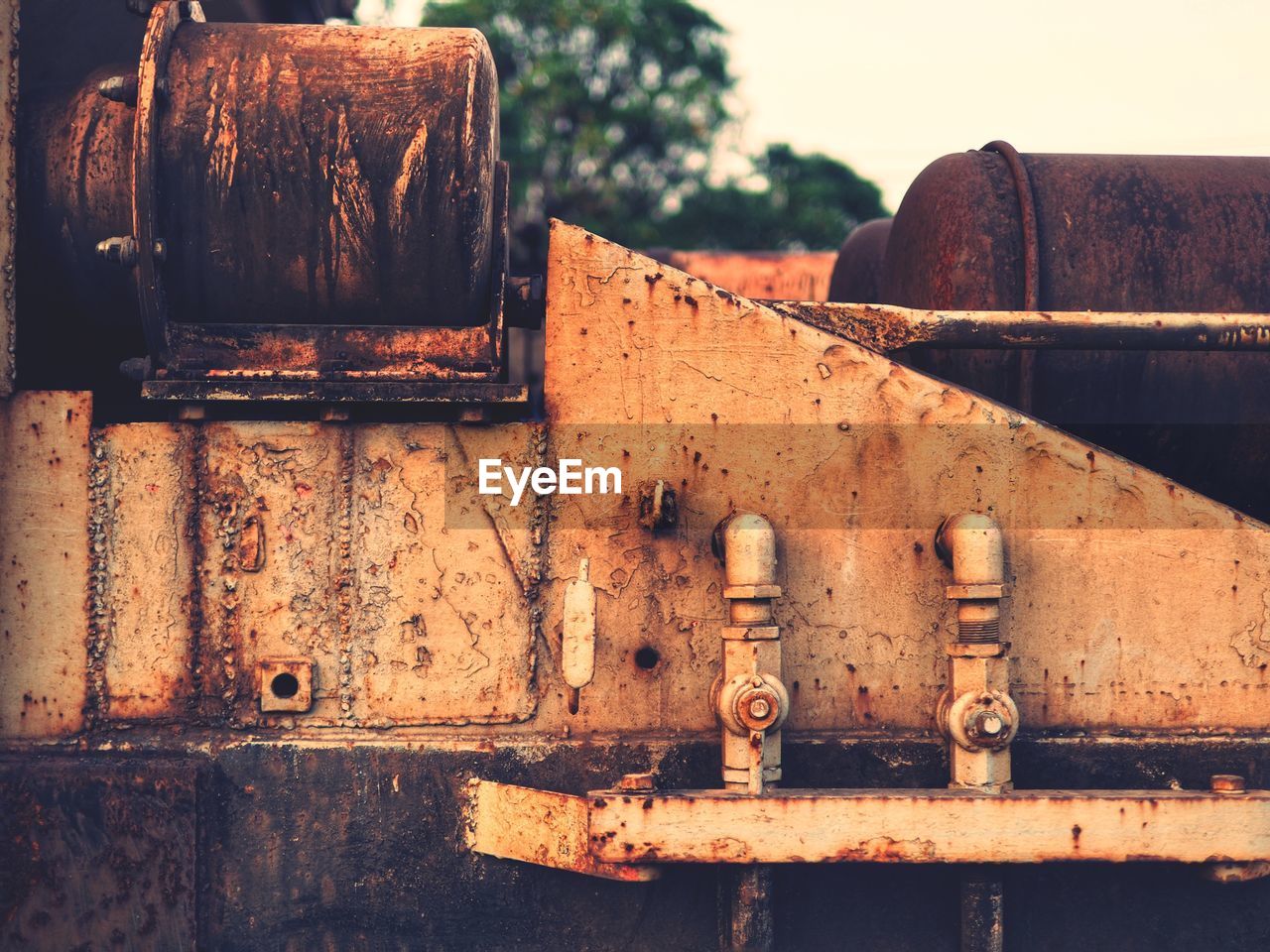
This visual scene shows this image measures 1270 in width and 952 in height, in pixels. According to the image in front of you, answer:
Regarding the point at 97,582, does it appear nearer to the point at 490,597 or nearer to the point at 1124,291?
the point at 490,597

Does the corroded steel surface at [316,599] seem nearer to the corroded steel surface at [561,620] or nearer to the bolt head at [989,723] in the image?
the corroded steel surface at [561,620]

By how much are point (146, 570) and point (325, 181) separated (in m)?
0.88

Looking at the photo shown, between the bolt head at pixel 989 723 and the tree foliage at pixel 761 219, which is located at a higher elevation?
the tree foliage at pixel 761 219

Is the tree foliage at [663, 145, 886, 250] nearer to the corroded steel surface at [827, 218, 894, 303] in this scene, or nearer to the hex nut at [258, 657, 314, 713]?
the corroded steel surface at [827, 218, 894, 303]

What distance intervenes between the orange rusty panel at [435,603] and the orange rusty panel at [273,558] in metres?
0.06

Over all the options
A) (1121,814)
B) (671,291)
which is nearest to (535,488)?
(671,291)

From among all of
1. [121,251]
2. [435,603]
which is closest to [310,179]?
[121,251]

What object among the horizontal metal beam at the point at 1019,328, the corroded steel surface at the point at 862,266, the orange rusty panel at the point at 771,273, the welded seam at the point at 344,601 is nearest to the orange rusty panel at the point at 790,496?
the horizontal metal beam at the point at 1019,328

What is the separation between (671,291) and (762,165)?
17185mm

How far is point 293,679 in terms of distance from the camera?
271 cm

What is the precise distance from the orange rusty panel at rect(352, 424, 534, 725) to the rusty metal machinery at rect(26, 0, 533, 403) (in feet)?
0.66

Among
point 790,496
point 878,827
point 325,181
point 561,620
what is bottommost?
point 878,827

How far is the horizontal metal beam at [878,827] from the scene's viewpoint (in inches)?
101

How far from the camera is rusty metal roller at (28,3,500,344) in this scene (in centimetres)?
274
